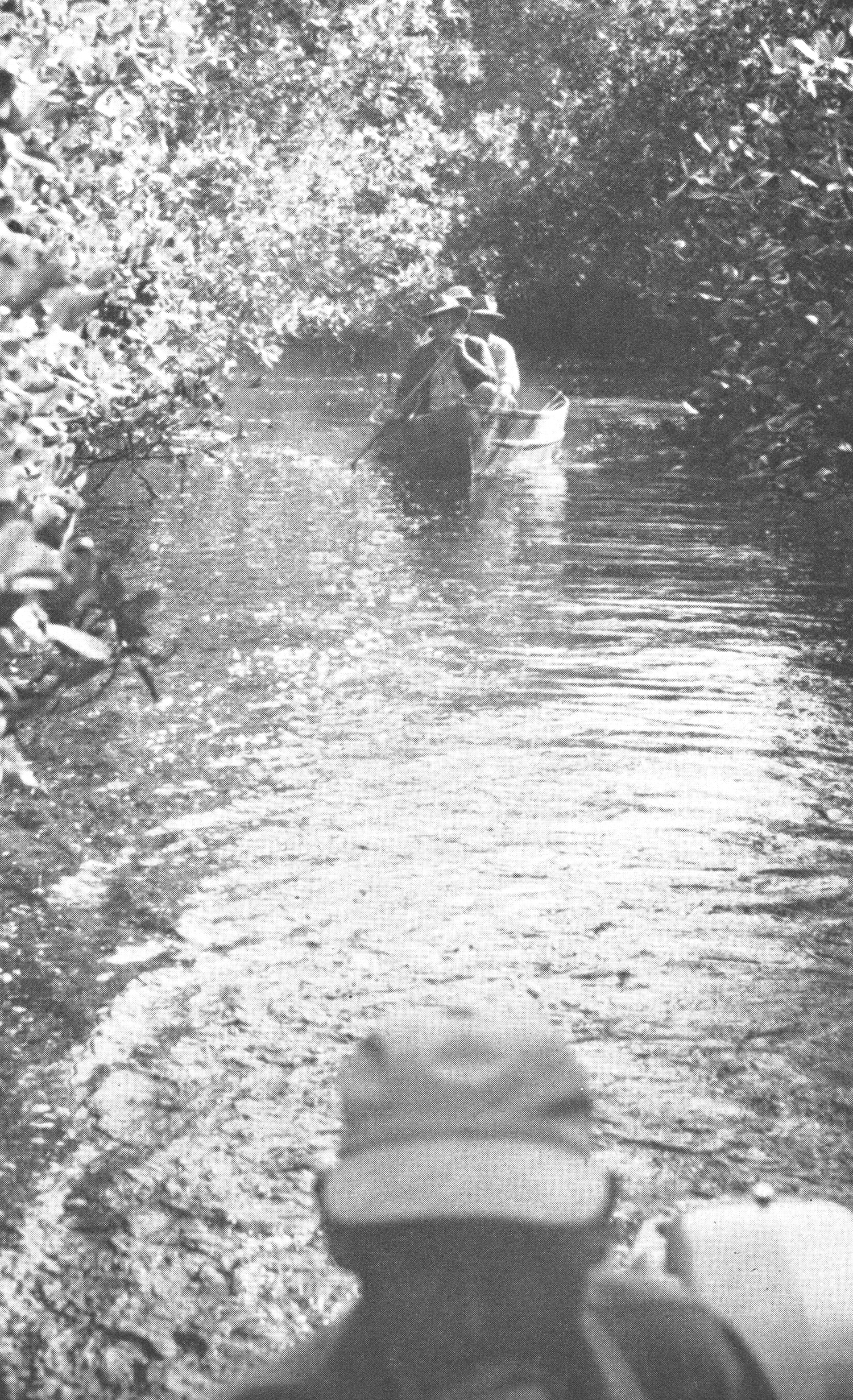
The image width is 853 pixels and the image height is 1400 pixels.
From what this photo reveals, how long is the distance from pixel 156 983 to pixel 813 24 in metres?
14.1

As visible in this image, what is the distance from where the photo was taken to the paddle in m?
27.4

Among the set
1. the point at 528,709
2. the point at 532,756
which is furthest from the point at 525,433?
the point at 532,756

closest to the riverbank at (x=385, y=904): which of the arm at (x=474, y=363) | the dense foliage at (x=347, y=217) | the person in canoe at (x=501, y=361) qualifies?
the dense foliage at (x=347, y=217)

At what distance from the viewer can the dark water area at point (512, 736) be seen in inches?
336

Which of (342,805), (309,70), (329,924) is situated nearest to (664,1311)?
(329,924)

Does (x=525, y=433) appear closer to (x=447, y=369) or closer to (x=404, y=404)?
(x=447, y=369)

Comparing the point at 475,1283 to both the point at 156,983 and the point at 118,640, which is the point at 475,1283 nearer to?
the point at 118,640

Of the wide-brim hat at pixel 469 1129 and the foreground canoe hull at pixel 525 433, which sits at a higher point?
the wide-brim hat at pixel 469 1129

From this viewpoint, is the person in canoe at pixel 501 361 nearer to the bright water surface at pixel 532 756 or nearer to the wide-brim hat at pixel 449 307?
the wide-brim hat at pixel 449 307

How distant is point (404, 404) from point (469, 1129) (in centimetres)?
2691

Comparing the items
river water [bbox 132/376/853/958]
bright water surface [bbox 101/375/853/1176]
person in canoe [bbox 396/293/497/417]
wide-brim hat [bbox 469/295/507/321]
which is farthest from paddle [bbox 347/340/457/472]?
bright water surface [bbox 101/375/853/1176]

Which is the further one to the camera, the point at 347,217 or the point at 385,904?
the point at 347,217

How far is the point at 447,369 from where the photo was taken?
92.0ft

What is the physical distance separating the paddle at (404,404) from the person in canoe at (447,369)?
10mm
